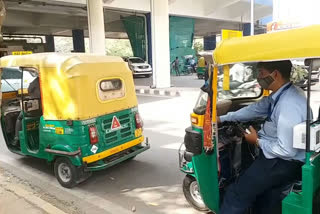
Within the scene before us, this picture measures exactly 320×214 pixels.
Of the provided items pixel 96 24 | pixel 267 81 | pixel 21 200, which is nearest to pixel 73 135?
pixel 21 200

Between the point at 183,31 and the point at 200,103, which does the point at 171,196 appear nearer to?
the point at 200,103

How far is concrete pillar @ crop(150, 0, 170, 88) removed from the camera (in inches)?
541

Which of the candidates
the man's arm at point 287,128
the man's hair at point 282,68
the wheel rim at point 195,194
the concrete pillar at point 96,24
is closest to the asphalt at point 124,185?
the wheel rim at point 195,194

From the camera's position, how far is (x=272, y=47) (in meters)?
2.02

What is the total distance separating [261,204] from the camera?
254cm

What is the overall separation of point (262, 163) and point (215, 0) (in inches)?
841

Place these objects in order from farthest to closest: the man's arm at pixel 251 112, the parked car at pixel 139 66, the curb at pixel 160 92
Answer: the parked car at pixel 139 66 → the curb at pixel 160 92 → the man's arm at pixel 251 112

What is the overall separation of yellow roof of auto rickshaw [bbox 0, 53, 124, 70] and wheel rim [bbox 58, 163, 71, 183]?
1.35 m

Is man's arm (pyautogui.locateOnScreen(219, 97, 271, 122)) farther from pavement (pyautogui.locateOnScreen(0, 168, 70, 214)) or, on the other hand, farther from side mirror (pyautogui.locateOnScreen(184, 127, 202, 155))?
pavement (pyautogui.locateOnScreen(0, 168, 70, 214))

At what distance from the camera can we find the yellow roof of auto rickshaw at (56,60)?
13.2 ft

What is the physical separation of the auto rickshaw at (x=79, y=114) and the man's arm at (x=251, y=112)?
1943mm

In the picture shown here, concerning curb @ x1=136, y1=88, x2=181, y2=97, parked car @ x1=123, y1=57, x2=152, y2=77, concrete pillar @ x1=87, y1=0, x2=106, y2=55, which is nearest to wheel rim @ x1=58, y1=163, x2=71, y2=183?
curb @ x1=136, y1=88, x2=181, y2=97

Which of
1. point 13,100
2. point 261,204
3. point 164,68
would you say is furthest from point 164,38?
point 261,204

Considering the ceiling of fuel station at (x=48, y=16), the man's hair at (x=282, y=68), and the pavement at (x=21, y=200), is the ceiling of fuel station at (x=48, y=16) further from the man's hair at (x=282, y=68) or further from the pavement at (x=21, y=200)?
the man's hair at (x=282, y=68)
